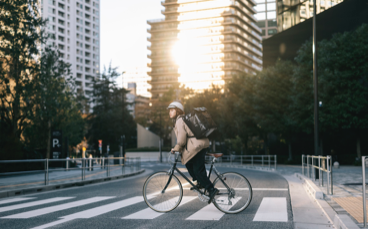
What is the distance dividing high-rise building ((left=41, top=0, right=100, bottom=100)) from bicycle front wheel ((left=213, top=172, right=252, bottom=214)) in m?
115

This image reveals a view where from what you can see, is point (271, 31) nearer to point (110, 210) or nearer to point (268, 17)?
point (268, 17)

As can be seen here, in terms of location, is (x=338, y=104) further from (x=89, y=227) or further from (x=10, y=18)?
(x=89, y=227)

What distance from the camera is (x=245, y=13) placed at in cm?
13488

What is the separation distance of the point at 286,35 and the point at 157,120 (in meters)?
48.0

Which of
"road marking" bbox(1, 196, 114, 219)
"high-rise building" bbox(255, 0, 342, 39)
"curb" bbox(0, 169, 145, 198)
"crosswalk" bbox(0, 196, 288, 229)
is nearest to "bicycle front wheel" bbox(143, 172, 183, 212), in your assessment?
"crosswalk" bbox(0, 196, 288, 229)

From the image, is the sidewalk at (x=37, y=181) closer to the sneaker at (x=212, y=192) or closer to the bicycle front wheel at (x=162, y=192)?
the bicycle front wheel at (x=162, y=192)

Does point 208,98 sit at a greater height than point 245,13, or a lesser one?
lesser

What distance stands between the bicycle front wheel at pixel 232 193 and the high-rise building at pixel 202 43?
4671 inches

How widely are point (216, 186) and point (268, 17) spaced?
123720 mm

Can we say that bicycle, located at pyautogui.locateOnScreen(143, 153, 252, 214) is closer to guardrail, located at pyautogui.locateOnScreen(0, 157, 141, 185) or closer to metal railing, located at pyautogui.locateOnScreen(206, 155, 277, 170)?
guardrail, located at pyautogui.locateOnScreen(0, 157, 141, 185)

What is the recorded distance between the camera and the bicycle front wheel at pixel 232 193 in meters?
6.84

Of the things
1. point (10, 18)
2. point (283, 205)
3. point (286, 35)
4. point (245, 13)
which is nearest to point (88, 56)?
point (245, 13)

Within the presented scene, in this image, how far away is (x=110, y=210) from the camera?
301 inches

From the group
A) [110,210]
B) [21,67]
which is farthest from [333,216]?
[21,67]
